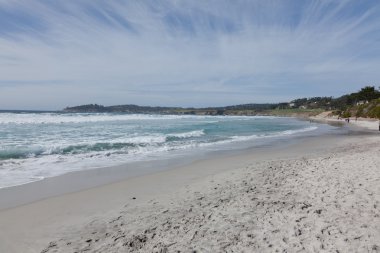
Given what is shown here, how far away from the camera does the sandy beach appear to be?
489cm

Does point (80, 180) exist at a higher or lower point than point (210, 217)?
lower

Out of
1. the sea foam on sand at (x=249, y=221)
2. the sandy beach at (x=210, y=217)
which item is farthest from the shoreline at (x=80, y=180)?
the sea foam on sand at (x=249, y=221)

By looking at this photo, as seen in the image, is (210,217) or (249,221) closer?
(249,221)

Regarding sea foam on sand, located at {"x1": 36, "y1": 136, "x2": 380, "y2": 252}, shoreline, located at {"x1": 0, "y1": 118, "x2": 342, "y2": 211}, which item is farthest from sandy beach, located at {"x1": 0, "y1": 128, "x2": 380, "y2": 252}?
shoreline, located at {"x1": 0, "y1": 118, "x2": 342, "y2": 211}

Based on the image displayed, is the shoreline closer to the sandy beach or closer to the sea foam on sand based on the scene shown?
the sandy beach

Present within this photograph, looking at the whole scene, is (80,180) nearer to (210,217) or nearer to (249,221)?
(210,217)

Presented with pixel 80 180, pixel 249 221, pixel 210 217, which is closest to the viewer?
pixel 249 221

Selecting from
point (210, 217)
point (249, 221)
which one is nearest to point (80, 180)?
point (210, 217)

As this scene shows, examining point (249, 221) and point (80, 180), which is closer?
point (249, 221)

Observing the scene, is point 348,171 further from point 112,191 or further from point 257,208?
point 112,191

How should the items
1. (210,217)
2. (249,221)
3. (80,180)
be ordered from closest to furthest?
(249,221), (210,217), (80,180)

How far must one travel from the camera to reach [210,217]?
605cm

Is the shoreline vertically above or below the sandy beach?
below

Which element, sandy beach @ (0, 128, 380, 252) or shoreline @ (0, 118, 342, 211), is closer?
sandy beach @ (0, 128, 380, 252)
